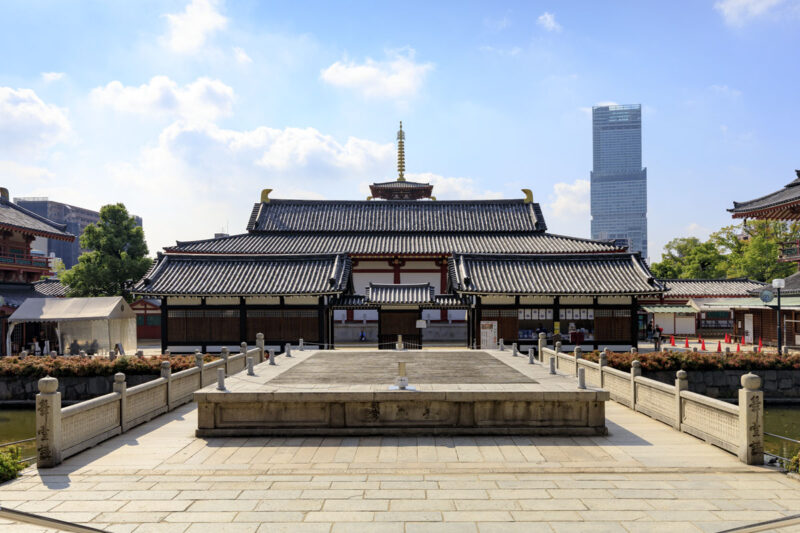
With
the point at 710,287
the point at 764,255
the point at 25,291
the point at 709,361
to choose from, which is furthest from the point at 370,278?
the point at 764,255

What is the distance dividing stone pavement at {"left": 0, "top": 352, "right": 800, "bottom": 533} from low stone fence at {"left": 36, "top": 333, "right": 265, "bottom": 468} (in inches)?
14.1

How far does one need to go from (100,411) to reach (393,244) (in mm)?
29331

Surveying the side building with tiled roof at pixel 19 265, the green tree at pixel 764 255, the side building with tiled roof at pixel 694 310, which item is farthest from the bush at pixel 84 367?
the green tree at pixel 764 255

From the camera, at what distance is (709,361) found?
75.0 ft

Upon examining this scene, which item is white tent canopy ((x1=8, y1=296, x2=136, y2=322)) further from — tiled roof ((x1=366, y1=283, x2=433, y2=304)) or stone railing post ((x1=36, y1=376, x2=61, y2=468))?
stone railing post ((x1=36, y1=376, x2=61, y2=468))

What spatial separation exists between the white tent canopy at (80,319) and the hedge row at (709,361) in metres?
28.1

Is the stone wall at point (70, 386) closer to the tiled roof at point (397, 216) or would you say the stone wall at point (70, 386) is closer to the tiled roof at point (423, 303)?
the tiled roof at point (423, 303)

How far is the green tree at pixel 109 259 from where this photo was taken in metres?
40.4

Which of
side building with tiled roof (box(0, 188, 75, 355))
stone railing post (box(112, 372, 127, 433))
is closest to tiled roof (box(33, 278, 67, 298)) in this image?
side building with tiled roof (box(0, 188, 75, 355))

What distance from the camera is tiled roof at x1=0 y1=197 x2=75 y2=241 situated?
38.2m

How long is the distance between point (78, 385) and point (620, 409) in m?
22.6

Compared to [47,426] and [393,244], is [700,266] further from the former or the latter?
[47,426]

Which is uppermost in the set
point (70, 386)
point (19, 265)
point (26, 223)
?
point (26, 223)

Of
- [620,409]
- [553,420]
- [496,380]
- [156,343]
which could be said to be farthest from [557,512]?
[156,343]
